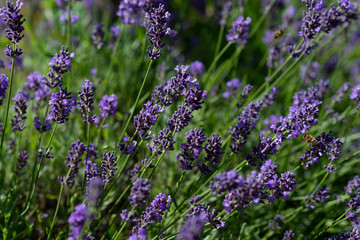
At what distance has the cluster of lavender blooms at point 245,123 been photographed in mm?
2104

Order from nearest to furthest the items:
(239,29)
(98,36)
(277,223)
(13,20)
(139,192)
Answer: (139,192), (13,20), (277,223), (239,29), (98,36)

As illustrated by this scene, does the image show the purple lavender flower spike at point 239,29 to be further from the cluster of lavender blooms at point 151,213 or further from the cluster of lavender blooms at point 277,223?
the cluster of lavender blooms at point 151,213

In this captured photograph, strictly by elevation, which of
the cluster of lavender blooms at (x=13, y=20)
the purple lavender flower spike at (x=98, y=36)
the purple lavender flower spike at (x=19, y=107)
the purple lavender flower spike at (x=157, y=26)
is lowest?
the purple lavender flower spike at (x=157, y=26)

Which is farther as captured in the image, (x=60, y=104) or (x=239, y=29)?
(x=239, y=29)

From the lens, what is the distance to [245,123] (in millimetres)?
2119

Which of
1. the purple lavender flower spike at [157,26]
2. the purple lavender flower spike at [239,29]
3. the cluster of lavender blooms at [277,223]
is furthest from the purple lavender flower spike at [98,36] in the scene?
the cluster of lavender blooms at [277,223]

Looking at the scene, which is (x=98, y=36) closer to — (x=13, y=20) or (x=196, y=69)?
(x=196, y=69)

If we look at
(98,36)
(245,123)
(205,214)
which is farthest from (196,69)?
(205,214)

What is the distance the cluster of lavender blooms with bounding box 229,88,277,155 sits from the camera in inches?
82.8

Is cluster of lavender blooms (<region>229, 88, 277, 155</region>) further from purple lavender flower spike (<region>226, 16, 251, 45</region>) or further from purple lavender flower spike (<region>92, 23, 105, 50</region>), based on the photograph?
purple lavender flower spike (<region>92, 23, 105, 50</region>)

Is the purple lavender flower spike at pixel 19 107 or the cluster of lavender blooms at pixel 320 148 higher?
the purple lavender flower spike at pixel 19 107

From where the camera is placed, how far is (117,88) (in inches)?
164

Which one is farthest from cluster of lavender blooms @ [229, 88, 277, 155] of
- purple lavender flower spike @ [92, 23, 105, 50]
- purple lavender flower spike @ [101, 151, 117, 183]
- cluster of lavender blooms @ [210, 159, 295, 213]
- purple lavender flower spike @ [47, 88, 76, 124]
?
purple lavender flower spike @ [92, 23, 105, 50]

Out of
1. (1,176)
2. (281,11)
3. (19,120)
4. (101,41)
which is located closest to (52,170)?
(1,176)
